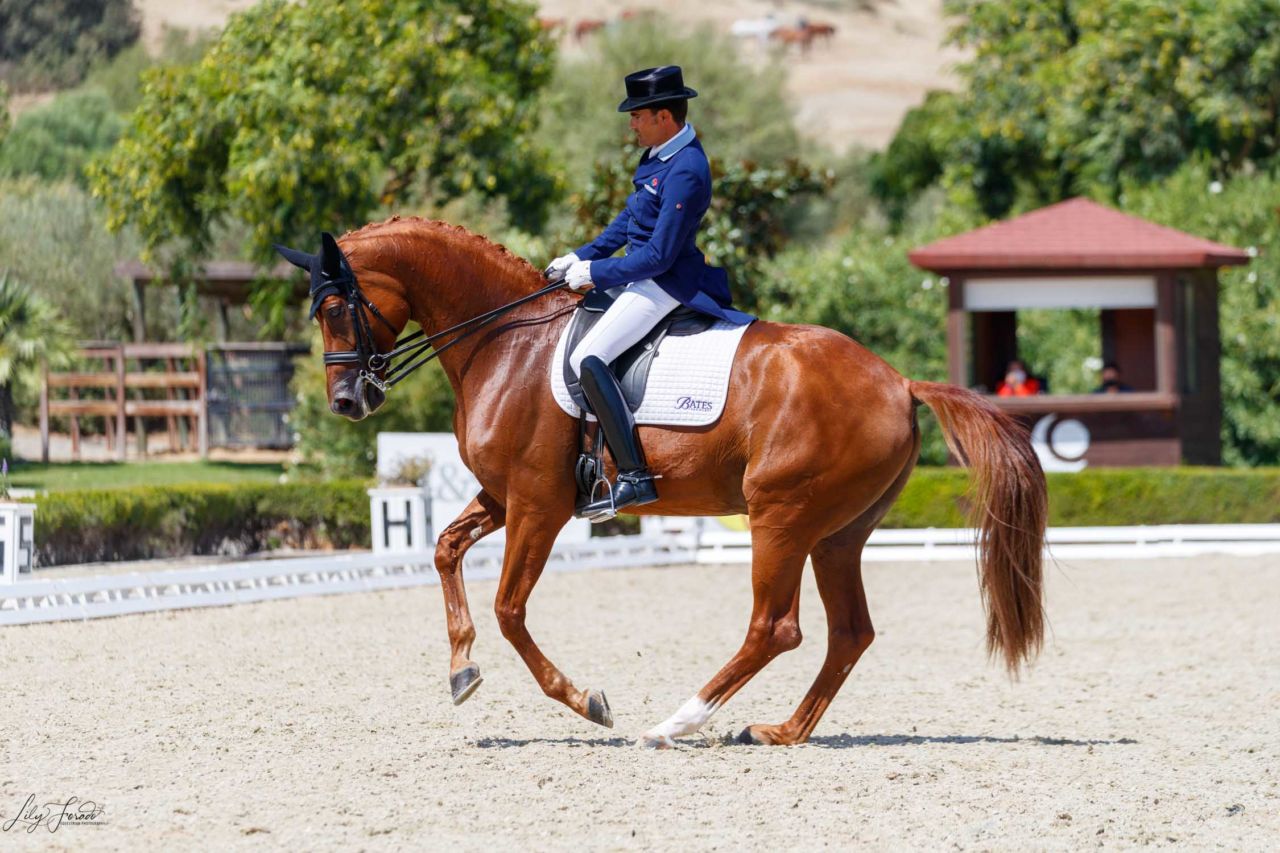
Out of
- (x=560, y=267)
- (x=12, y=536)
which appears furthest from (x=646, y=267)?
(x=12, y=536)

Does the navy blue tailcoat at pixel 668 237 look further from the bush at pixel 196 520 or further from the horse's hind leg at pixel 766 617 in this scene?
the bush at pixel 196 520

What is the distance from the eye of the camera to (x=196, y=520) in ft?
49.8

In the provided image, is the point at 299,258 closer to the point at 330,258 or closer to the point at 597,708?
the point at 330,258

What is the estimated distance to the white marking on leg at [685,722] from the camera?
6262mm

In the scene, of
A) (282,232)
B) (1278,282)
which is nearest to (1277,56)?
(1278,282)

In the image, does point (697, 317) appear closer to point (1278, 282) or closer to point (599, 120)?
point (1278, 282)

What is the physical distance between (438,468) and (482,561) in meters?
1.19

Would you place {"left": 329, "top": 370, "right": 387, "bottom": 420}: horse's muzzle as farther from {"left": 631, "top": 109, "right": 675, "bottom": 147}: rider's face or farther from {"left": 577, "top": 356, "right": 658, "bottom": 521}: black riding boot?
{"left": 631, "top": 109, "right": 675, "bottom": 147}: rider's face

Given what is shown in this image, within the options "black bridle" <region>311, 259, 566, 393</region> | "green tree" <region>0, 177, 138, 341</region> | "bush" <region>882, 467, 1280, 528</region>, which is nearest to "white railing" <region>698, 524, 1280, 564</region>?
"bush" <region>882, 467, 1280, 528</region>

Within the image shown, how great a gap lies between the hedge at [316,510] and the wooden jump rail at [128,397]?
266 inches

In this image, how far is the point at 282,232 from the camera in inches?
882

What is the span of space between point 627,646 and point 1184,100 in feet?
77.6

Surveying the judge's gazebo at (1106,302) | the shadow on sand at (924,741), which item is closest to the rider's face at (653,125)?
the shadow on sand at (924,741)

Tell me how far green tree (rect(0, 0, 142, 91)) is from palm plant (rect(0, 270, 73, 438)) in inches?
782
